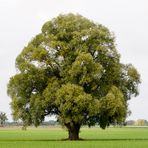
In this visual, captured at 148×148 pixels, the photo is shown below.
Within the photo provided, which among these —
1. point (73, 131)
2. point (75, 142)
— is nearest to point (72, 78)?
point (73, 131)

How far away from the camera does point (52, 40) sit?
227 ft

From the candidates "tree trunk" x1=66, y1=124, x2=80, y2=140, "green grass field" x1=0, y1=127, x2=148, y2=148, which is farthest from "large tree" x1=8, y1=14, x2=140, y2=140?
"green grass field" x1=0, y1=127, x2=148, y2=148

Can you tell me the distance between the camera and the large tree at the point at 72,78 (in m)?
65.4

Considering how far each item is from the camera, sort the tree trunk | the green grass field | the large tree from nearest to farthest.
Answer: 1. the green grass field
2. the large tree
3. the tree trunk

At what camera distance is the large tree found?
65.4 metres

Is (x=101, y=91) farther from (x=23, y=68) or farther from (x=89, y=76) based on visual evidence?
(x=23, y=68)

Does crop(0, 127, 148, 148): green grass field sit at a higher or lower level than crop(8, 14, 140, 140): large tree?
lower

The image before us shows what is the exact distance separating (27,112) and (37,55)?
6.81m

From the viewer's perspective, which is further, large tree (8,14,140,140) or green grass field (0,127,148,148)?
large tree (8,14,140,140)

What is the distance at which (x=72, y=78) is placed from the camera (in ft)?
218

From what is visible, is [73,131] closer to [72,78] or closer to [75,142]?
[72,78]

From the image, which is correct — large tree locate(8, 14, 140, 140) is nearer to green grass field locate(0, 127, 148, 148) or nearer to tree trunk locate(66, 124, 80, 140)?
tree trunk locate(66, 124, 80, 140)

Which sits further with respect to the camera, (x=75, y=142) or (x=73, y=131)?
(x=73, y=131)

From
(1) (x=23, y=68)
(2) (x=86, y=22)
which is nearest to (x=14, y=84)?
(1) (x=23, y=68)
